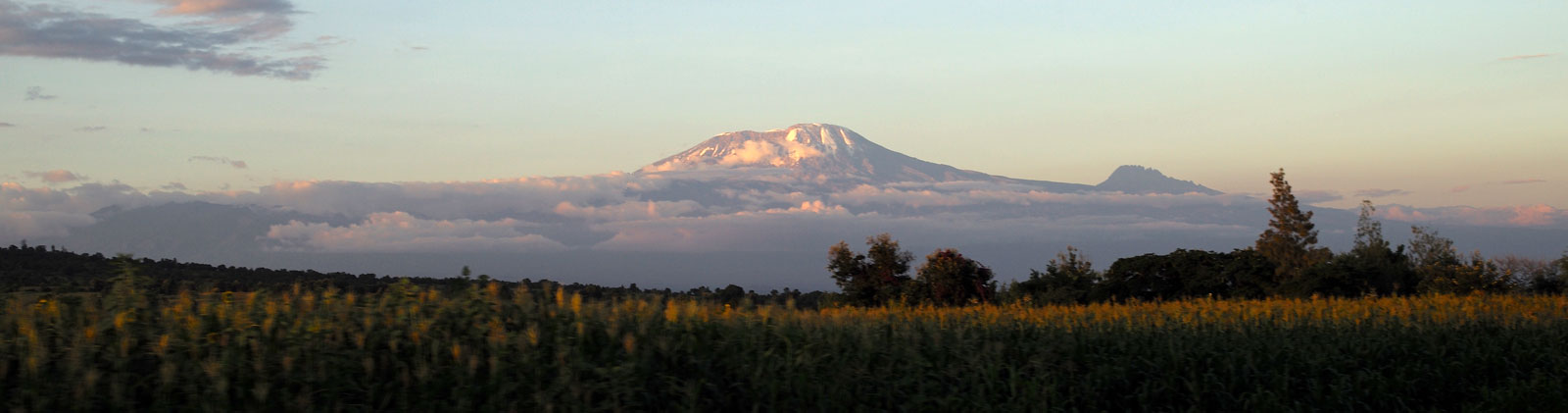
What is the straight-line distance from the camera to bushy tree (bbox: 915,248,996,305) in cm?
2681

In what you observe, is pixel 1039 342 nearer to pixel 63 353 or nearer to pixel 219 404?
pixel 219 404

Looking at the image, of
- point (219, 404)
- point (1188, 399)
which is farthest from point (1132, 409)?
point (219, 404)

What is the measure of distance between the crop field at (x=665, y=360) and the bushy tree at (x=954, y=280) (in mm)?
13733

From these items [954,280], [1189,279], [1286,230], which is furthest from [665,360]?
[1286,230]

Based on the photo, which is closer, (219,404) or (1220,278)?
(219,404)

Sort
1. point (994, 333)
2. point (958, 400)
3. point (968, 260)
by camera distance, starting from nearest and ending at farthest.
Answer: point (958, 400)
point (994, 333)
point (968, 260)

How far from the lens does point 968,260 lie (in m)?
27.3

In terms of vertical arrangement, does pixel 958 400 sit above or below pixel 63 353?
below

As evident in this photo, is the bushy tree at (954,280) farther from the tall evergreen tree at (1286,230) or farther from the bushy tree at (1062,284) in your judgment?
the tall evergreen tree at (1286,230)

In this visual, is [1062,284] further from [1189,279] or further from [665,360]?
[665,360]

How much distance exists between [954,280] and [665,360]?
61.1ft

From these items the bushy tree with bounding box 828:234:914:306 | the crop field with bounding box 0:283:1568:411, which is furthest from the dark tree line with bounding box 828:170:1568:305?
the crop field with bounding box 0:283:1568:411

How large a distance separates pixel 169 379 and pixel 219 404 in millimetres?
339

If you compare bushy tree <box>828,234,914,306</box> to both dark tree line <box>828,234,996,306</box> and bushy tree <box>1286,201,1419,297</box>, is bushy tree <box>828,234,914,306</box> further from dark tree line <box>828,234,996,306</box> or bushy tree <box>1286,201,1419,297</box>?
bushy tree <box>1286,201,1419,297</box>
